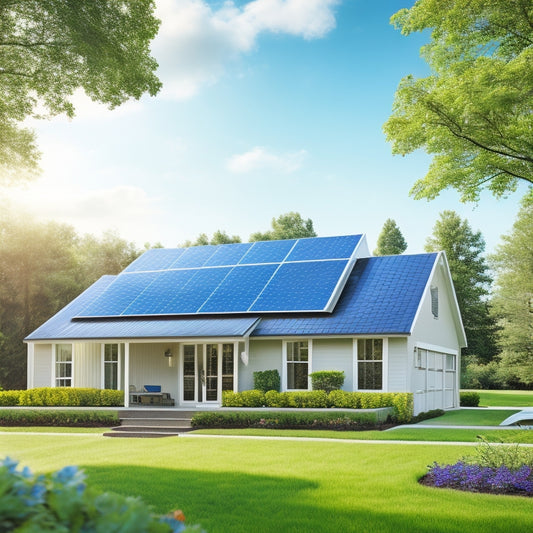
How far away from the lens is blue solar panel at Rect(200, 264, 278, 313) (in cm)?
2477

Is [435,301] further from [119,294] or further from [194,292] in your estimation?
[119,294]

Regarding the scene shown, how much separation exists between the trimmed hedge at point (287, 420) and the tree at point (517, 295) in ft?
113

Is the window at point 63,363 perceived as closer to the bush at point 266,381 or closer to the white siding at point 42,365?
the white siding at point 42,365

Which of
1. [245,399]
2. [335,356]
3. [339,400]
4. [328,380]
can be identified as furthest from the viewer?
[335,356]

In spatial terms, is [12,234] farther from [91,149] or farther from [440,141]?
[440,141]

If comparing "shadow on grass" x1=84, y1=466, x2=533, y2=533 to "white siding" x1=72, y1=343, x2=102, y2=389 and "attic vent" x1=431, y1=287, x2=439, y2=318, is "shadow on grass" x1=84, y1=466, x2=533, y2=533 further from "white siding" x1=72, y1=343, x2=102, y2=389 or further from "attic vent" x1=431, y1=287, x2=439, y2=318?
"attic vent" x1=431, y1=287, x2=439, y2=318

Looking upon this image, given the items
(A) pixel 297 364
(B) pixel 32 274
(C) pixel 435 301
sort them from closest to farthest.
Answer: (A) pixel 297 364, (C) pixel 435 301, (B) pixel 32 274

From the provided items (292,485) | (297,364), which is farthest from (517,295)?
(292,485)

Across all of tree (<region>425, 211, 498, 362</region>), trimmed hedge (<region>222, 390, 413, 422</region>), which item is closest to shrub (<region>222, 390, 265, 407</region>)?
trimmed hedge (<region>222, 390, 413, 422</region>)

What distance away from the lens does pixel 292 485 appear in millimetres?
10031

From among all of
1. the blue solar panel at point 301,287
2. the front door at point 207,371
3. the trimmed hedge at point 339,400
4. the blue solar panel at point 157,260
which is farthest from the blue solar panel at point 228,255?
the trimmed hedge at point 339,400

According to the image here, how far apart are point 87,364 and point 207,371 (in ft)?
16.5

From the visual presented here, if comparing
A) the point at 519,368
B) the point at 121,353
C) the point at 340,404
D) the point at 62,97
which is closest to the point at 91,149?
the point at 121,353

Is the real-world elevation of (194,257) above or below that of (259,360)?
above
